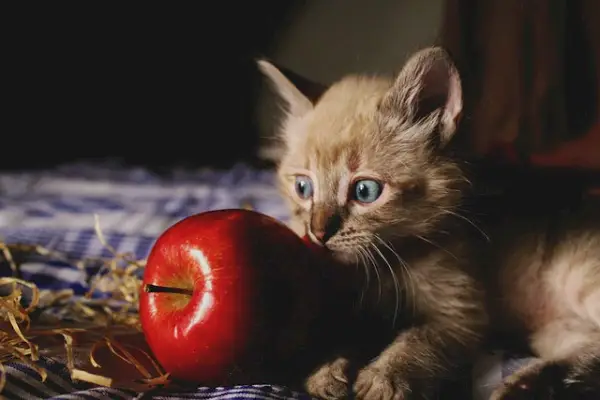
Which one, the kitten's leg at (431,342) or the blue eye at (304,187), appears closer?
the kitten's leg at (431,342)

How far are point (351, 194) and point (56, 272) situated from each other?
27.4 inches

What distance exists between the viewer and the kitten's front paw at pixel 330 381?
0.79m

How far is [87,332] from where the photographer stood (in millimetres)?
→ 971

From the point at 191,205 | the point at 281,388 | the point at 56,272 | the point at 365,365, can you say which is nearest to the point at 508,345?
the point at 365,365

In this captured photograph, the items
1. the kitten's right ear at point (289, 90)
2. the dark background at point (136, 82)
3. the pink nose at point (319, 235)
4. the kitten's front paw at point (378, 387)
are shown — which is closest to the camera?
the kitten's front paw at point (378, 387)

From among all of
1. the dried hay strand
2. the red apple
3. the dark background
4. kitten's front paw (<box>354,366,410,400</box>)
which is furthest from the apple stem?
the dark background

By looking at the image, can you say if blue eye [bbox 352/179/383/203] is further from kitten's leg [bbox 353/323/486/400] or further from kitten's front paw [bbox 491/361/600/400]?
kitten's front paw [bbox 491/361/600/400]

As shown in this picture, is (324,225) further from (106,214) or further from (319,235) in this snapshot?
(106,214)

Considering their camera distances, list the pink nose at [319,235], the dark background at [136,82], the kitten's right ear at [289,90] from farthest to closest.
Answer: the dark background at [136,82], the kitten's right ear at [289,90], the pink nose at [319,235]

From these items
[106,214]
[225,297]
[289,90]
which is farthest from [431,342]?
[106,214]

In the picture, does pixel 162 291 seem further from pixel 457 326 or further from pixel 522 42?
pixel 522 42

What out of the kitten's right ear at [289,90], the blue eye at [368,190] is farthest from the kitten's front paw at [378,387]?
the kitten's right ear at [289,90]

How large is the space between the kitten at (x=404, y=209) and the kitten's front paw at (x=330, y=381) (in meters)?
0.02

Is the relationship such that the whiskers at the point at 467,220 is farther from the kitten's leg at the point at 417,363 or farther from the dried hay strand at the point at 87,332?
the dried hay strand at the point at 87,332
